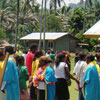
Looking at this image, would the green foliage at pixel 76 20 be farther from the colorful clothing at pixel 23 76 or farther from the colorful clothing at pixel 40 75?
the colorful clothing at pixel 40 75

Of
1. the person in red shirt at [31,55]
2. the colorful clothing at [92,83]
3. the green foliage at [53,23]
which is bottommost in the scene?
the colorful clothing at [92,83]

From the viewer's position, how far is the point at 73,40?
4572cm

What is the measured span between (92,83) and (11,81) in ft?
6.87

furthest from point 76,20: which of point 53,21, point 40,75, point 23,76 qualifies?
point 40,75

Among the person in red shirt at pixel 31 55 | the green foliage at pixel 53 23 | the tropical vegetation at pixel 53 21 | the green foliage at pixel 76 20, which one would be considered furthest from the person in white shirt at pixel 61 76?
the green foliage at pixel 53 23

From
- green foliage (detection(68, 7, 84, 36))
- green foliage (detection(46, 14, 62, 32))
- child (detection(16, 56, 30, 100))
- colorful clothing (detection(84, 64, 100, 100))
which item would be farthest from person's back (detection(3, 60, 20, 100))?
green foliage (detection(46, 14, 62, 32))

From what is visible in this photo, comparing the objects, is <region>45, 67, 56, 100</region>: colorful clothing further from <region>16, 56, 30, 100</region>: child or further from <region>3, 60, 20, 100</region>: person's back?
<region>3, 60, 20, 100</region>: person's back

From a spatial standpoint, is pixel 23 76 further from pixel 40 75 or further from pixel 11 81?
pixel 11 81

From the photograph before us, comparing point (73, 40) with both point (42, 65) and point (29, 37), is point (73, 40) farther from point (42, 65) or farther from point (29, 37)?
point (42, 65)

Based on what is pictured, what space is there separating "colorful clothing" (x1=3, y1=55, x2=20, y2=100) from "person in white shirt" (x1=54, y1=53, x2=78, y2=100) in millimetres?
1856

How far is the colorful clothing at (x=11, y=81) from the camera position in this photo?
21.6 ft

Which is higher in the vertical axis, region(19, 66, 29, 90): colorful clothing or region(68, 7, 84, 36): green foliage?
region(68, 7, 84, 36): green foliage

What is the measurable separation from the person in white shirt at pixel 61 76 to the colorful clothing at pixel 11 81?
1856 mm

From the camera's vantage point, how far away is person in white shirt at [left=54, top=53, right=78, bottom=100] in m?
8.29
